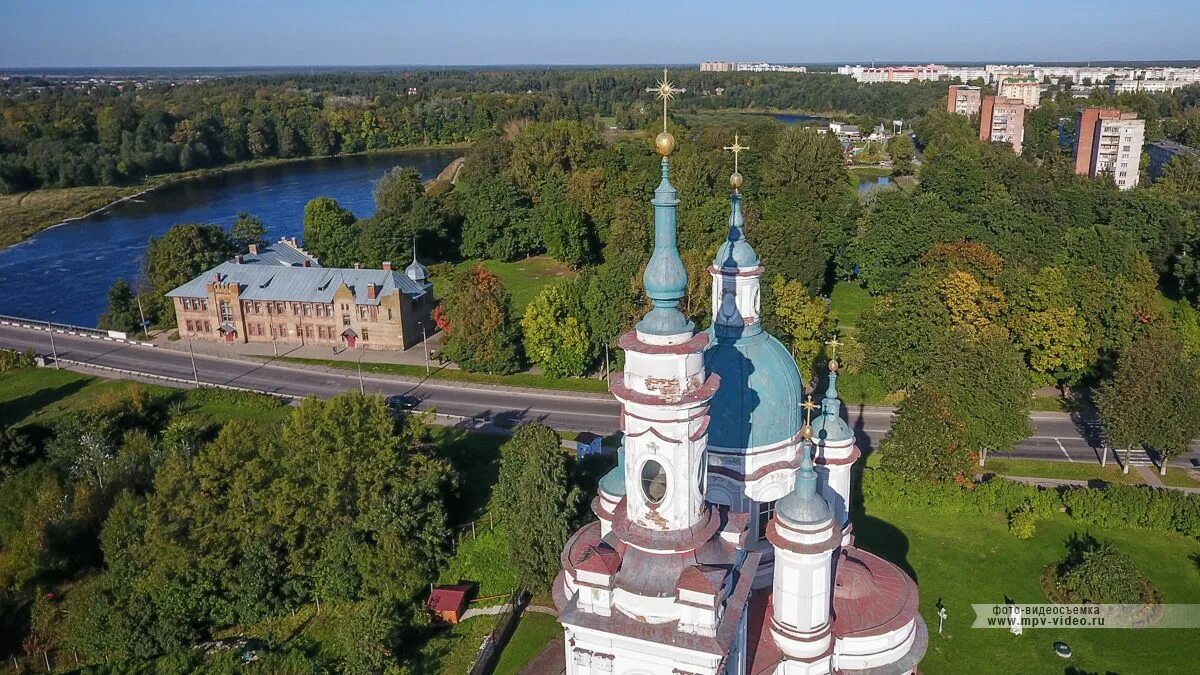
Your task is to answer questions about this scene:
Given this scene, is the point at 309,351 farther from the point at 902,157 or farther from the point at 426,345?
the point at 902,157

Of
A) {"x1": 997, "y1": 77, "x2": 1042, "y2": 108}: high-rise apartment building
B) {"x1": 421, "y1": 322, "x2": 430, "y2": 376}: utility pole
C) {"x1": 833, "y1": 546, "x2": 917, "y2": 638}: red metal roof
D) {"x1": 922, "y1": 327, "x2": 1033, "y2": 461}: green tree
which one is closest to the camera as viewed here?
{"x1": 833, "y1": 546, "x2": 917, "y2": 638}: red metal roof

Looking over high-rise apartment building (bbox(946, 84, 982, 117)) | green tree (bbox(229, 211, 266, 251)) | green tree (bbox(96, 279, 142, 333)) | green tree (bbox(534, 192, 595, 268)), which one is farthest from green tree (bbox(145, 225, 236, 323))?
high-rise apartment building (bbox(946, 84, 982, 117))

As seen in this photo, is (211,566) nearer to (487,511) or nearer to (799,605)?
(487,511)

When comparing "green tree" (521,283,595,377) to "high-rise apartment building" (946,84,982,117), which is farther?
"high-rise apartment building" (946,84,982,117)

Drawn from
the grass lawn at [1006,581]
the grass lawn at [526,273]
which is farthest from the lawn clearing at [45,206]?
the grass lawn at [1006,581]

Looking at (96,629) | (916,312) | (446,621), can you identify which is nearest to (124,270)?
(96,629)

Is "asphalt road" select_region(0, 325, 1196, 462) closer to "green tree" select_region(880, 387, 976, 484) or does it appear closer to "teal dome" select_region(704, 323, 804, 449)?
"green tree" select_region(880, 387, 976, 484)

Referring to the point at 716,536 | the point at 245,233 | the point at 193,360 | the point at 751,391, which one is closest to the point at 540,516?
the point at 751,391

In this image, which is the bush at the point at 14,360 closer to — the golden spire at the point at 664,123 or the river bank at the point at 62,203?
the river bank at the point at 62,203

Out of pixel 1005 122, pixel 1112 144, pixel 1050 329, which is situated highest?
pixel 1005 122
